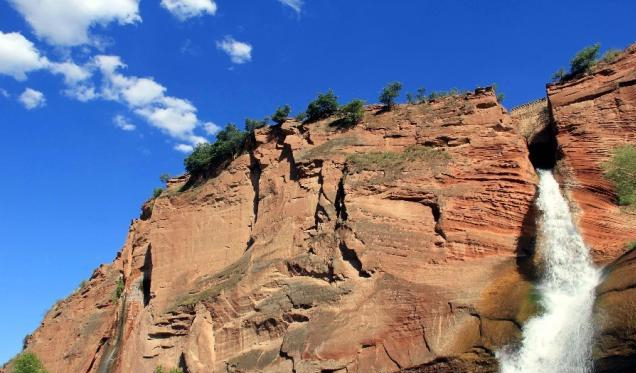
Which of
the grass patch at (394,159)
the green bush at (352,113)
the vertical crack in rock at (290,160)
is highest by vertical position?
the green bush at (352,113)

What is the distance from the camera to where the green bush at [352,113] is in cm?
3603

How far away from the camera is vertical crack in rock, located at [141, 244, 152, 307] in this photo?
3988 centimetres

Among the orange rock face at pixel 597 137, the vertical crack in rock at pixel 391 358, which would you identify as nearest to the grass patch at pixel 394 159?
the orange rock face at pixel 597 137

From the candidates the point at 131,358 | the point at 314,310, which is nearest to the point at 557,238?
the point at 314,310

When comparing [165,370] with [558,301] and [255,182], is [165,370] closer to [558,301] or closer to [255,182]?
[255,182]

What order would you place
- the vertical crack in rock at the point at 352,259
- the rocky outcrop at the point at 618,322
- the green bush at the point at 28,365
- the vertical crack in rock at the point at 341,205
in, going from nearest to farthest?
the rocky outcrop at the point at 618,322
the vertical crack in rock at the point at 352,259
the vertical crack in rock at the point at 341,205
the green bush at the point at 28,365

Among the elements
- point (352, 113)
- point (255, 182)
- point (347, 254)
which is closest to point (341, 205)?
point (347, 254)

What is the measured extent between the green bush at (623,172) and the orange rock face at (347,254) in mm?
3319

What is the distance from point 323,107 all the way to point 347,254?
11289 millimetres

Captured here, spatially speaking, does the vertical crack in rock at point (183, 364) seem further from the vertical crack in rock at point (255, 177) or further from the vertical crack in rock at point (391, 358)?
the vertical crack in rock at point (391, 358)

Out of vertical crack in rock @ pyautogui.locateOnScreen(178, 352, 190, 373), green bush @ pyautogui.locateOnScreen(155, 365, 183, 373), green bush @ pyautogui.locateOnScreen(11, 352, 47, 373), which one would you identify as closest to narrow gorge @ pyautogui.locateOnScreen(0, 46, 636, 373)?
vertical crack in rock @ pyautogui.locateOnScreen(178, 352, 190, 373)

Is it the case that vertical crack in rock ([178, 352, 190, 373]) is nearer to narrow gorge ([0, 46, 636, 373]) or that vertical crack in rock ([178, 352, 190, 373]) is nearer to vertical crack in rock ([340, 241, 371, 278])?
narrow gorge ([0, 46, 636, 373])

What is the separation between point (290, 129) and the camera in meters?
37.5

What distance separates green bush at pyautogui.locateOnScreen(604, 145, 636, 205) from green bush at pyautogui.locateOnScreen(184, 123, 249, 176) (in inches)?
803
